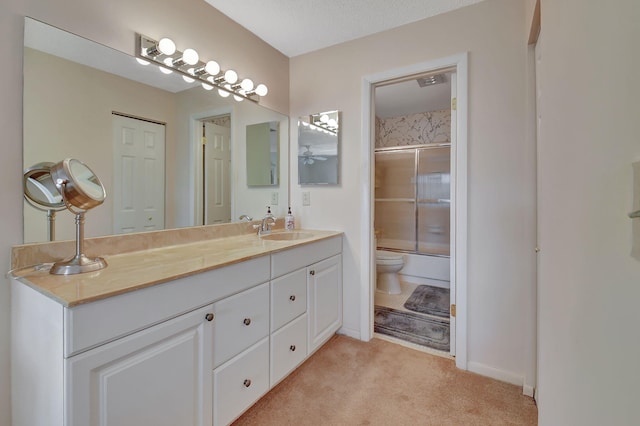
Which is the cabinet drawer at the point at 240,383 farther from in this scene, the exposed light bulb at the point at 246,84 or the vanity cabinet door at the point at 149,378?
the exposed light bulb at the point at 246,84

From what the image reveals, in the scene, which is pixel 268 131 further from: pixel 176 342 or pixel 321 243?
pixel 176 342

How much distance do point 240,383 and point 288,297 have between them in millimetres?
475

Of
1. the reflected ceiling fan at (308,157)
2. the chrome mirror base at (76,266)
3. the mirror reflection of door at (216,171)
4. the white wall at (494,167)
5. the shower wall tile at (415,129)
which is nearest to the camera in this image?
the chrome mirror base at (76,266)

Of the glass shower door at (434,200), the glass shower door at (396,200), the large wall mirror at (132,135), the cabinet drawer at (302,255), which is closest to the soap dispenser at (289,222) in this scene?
the large wall mirror at (132,135)

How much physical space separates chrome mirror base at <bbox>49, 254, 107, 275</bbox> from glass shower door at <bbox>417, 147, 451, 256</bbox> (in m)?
3.56

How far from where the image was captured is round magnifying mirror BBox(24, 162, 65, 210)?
1.10m

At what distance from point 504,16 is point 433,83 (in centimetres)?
115

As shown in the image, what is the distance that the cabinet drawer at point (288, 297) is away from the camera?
150 cm

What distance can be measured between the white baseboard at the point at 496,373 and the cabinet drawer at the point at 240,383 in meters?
1.30

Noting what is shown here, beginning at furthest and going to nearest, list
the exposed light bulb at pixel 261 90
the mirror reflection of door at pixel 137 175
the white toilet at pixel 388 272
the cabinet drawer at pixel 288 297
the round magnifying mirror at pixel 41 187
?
1. the white toilet at pixel 388 272
2. the exposed light bulb at pixel 261 90
3. the cabinet drawer at pixel 288 297
4. the mirror reflection of door at pixel 137 175
5. the round magnifying mirror at pixel 41 187

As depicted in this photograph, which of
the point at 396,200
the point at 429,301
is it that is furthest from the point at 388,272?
the point at 396,200

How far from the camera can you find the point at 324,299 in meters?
1.96

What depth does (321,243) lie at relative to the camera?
1.93 metres

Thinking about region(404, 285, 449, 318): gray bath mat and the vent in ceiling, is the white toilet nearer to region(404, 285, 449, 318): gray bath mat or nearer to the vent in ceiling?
region(404, 285, 449, 318): gray bath mat
